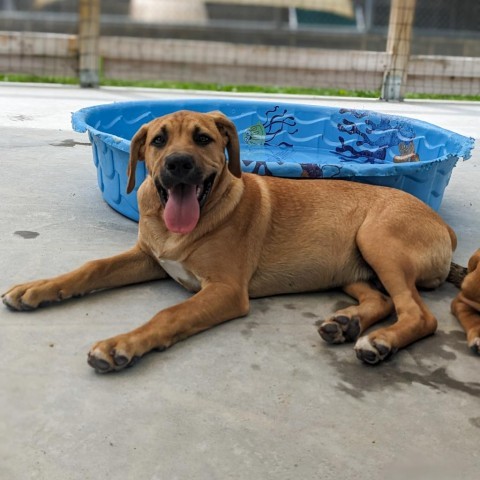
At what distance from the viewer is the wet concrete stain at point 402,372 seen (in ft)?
9.45

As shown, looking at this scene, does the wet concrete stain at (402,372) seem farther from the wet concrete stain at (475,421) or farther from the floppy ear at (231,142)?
the floppy ear at (231,142)

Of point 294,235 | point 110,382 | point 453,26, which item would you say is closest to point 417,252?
point 294,235

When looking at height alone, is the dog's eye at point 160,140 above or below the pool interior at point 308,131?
above

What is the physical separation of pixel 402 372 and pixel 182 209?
132 centimetres

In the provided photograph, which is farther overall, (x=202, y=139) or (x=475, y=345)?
(x=202, y=139)

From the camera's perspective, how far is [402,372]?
118 inches

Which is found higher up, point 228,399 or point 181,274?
A: point 181,274

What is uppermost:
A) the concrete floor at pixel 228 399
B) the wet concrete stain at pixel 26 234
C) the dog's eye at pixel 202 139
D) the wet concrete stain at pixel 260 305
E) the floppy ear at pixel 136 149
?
the dog's eye at pixel 202 139

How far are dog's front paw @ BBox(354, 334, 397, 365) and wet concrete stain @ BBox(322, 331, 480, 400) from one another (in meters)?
0.03

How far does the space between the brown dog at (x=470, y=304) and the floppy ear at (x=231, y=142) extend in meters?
1.31

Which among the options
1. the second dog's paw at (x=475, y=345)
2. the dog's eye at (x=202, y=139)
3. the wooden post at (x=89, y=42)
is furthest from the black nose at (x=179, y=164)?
the wooden post at (x=89, y=42)

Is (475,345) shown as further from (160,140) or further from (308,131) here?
(308,131)

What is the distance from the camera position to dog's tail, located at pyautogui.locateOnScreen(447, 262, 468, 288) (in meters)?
3.94

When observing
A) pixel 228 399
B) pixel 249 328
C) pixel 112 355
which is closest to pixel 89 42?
pixel 249 328
